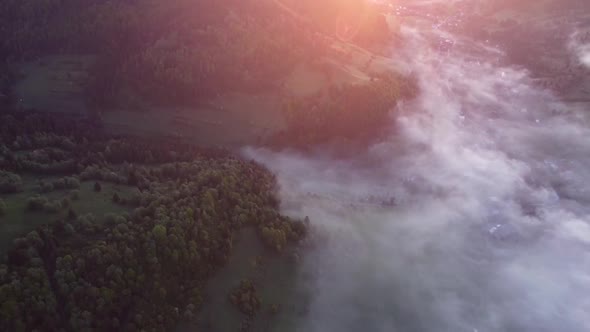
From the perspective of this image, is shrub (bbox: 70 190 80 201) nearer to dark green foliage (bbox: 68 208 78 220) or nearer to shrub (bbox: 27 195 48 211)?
shrub (bbox: 27 195 48 211)

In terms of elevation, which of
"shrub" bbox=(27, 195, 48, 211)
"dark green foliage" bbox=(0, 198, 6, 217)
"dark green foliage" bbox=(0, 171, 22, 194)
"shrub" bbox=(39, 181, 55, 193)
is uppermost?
"shrub" bbox=(39, 181, 55, 193)

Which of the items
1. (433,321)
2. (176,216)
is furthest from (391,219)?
(176,216)

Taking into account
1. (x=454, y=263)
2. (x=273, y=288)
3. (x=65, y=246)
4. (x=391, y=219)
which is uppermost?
(x=391, y=219)

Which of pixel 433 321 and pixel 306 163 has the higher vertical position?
pixel 306 163

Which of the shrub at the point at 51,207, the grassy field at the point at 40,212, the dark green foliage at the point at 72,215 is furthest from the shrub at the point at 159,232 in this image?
the shrub at the point at 51,207

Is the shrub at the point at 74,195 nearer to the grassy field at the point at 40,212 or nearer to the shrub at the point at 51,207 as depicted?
the grassy field at the point at 40,212

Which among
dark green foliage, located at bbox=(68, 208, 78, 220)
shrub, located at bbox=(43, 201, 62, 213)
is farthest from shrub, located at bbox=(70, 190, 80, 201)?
dark green foliage, located at bbox=(68, 208, 78, 220)

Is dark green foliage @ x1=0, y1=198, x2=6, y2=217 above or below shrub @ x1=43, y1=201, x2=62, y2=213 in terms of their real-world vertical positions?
below

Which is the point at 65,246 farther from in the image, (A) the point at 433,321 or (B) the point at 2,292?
→ (A) the point at 433,321

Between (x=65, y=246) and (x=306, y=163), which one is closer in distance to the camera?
(x=65, y=246)
